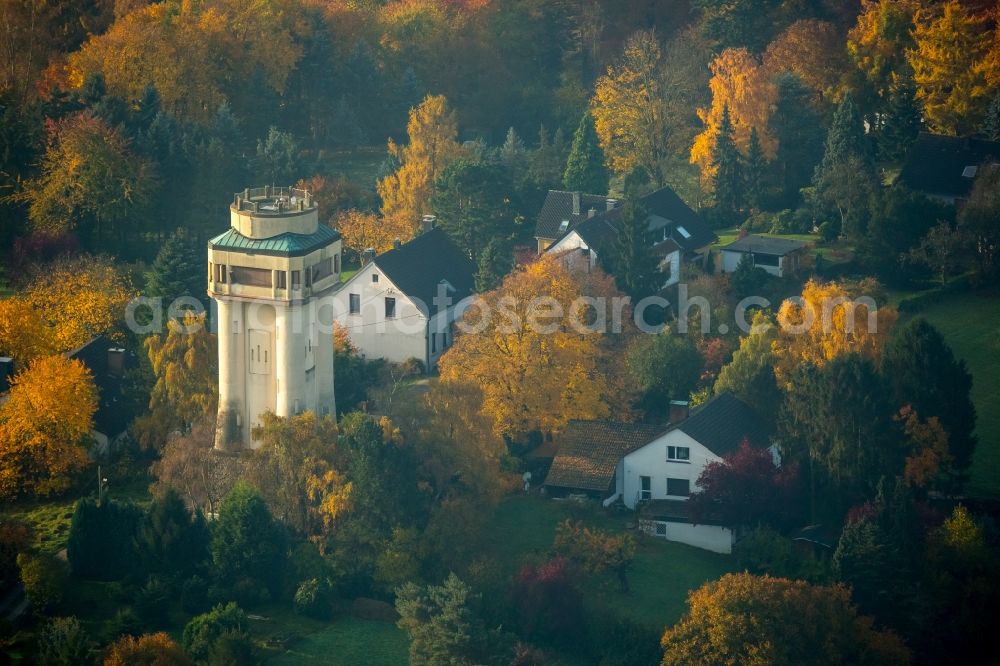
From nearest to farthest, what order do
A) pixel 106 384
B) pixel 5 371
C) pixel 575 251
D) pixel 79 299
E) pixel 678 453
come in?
pixel 678 453, pixel 5 371, pixel 106 384, pixel 79 299, pixel 575 251

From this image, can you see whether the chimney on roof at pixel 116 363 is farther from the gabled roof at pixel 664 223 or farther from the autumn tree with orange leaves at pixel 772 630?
the autumn tree with orange leaves at pixel 772 630

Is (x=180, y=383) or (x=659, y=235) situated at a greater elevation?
(x=659, y=235)

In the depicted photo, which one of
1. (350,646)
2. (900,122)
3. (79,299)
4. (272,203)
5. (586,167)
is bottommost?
(350,646)

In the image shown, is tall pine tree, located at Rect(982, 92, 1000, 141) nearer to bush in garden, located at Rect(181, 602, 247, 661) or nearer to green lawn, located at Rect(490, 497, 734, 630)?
green lawn, located at Rect(490, 497, 734, 630)

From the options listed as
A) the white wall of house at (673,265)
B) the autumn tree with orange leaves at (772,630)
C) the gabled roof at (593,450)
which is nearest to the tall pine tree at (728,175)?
the white wall of house at (673,265)

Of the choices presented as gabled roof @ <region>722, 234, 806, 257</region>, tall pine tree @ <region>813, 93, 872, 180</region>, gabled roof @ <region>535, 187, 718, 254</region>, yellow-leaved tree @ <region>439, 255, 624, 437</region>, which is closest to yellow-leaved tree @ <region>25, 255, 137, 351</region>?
yellow-leaved tree @ <region>439, 255, 624, 437</region>

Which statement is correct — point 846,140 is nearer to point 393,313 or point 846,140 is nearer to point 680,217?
point 680,217

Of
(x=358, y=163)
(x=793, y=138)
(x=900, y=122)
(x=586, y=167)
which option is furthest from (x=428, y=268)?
(x=900, y=122)
